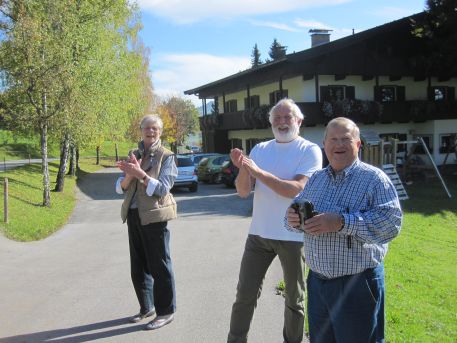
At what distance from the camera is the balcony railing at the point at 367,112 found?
23.4 m

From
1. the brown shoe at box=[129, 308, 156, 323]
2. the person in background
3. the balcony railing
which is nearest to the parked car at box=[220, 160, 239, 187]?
the balcony railing

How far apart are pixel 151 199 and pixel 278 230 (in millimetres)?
1458

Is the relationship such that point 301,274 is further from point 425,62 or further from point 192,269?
point 425,62

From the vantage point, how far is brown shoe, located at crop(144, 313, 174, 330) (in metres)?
4.63

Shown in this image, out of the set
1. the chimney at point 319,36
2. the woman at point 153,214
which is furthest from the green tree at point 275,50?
the woman at point 153,214

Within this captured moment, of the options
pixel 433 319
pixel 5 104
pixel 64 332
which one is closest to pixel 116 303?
pixel 64 332

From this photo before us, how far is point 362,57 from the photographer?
24.8 m

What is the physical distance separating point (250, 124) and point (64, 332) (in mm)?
23575

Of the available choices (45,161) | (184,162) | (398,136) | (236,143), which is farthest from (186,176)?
(236,143)

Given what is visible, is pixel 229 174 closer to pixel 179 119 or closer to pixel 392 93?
pixel 392 93

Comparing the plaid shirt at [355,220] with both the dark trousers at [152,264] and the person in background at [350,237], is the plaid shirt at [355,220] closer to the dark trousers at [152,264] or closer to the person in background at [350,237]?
the person in background at [350,237]

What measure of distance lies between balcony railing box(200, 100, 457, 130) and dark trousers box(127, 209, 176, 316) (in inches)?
761

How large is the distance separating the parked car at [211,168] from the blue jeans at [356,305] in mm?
21244

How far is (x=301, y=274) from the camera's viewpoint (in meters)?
3.77
